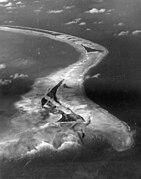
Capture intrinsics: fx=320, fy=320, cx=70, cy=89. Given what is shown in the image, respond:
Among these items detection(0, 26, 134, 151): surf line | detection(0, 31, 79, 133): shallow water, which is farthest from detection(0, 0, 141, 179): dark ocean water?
detection(0, 26, 134, 151): surf line

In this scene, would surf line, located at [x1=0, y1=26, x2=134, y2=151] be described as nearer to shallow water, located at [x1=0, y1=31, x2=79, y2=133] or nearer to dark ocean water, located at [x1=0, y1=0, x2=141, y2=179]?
dark ocean water, located at [x1=0, y1=0, x2=141, y2=179]

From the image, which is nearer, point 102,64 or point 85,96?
point 85,96

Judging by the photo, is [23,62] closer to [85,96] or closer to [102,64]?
[102,64]

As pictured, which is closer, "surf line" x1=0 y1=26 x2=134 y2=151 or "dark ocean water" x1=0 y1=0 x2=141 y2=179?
"dark ocean water" x1=0 y1=0 x2=141 y2=179

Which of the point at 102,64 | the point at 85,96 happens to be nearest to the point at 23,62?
the point at 102,64

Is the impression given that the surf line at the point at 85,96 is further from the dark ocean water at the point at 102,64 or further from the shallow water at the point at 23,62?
the shallow water at the point at 23,62

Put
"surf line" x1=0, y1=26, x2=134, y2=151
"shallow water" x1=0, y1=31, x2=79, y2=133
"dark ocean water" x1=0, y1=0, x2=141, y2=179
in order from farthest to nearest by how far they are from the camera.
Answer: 1. "shallow water" x1=0, y1=31, x2=79, y2=133
2. "surf line" x1=0, y1=26, x2=134, y2=151
3. "dark ocean water" x1=0, y1=0, x2=141, y2=179

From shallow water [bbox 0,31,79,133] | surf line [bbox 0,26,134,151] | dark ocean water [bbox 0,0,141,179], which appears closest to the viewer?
dark ocean water [bbox 0,0,141,179]
